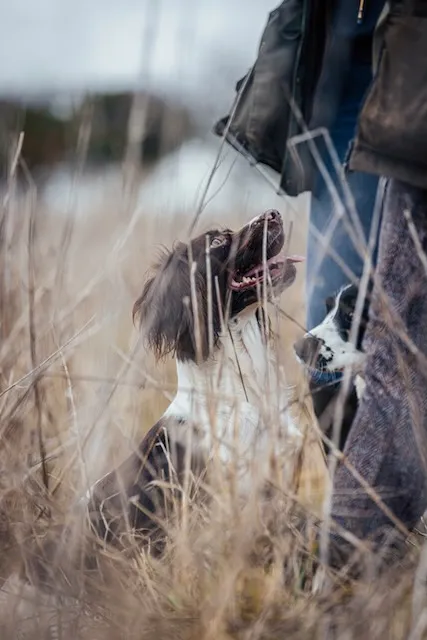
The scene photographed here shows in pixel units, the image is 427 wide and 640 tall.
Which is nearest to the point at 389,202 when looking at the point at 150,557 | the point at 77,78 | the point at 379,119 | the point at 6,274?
the point at 379,119

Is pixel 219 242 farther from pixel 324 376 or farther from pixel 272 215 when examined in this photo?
pixel 324 376

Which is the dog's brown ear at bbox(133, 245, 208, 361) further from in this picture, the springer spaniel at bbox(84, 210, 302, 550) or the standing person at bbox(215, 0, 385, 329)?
the standing person at bbox(215, 0, 385, 329)

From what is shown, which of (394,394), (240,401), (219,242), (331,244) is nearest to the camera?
(394,394)

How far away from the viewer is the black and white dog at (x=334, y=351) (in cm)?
216

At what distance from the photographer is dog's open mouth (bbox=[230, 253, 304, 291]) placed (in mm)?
2010

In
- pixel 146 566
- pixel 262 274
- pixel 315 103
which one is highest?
pixel 315 103

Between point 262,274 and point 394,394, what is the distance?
1.50 ft

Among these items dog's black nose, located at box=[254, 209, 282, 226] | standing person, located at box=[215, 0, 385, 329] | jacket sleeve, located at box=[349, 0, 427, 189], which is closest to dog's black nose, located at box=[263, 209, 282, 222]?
dog's black nose, located at box=[254, 209, 282, 226]

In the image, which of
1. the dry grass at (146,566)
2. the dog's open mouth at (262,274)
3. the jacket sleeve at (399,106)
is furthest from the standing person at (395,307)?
the dog's open mouth at (262,274)

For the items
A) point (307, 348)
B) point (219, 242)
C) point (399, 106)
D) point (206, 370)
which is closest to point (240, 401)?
point (206, 370)

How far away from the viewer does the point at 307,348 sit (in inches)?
86.8

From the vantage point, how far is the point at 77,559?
168cm

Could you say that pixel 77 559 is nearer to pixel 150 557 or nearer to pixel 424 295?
pixel 150 557

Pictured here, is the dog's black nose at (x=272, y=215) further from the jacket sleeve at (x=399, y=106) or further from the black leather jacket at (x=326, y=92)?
the jacket sleeve at (x=399, y=106)
